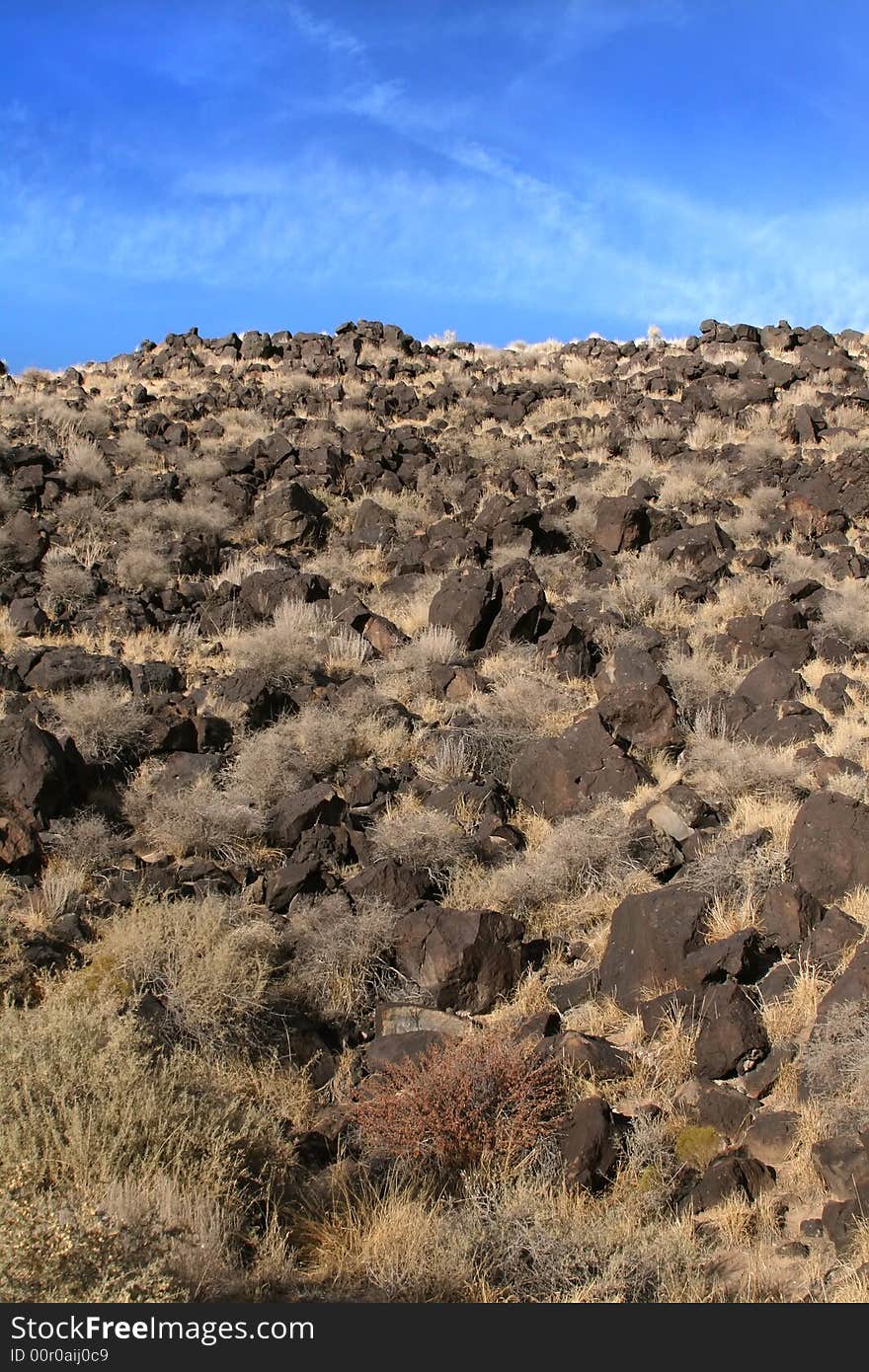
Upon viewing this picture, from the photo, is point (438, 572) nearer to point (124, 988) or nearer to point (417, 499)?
point (417, 499)

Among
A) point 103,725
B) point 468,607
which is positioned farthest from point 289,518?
point 103,725

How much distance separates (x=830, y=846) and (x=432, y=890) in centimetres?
279

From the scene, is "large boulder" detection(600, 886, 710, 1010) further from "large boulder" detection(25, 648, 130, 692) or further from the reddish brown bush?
"large boulder" detection(25, 648, 130, 692)

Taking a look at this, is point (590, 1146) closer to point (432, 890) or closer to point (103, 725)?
point (432, 890)

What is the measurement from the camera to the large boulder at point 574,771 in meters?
8.43

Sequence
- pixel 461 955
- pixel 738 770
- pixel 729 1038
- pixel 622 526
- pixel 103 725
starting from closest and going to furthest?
pixel 729 1038
pixel 461 955
pixel 738 770
pixel 103 725
pixel 622 526

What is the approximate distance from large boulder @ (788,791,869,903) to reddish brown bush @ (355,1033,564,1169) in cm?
250

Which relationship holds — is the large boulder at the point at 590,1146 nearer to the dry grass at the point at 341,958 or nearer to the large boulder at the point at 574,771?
the dry grass at the point at 341,958

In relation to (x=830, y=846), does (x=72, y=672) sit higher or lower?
higher

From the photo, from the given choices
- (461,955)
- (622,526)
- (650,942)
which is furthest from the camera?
(622,526)

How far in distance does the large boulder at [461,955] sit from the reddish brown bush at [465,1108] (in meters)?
1.02

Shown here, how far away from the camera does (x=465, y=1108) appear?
5.00 metres

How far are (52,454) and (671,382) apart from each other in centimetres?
1400

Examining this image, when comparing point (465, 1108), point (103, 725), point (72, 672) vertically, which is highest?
point (72, 672)
